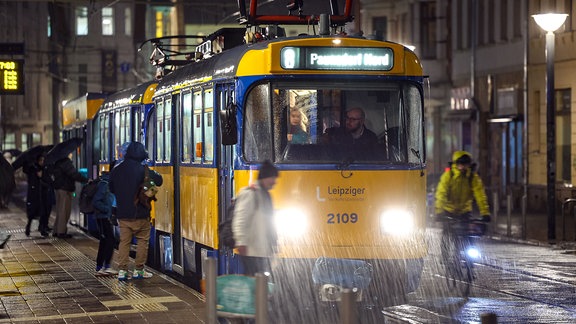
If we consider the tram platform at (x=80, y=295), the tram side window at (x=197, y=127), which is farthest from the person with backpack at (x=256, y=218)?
the tram side window at (x=197, y=127)

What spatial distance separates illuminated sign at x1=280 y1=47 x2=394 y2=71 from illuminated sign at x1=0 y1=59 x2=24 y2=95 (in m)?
17.4

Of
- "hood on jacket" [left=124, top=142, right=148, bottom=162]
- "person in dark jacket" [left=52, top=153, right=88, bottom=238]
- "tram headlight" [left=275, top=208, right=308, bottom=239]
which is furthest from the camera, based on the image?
"person in dark jacket" [left=52, top=153, right=88, bottom=238]

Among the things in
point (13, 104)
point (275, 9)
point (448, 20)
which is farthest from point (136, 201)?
point (13, 104)

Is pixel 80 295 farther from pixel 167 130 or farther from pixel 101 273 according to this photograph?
pixel 167 130

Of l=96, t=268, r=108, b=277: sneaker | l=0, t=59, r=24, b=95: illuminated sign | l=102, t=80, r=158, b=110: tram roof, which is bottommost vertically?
l=96, t=268, r=108, b=277: sneaker

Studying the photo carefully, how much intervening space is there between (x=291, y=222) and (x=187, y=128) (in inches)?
159

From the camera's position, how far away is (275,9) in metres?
25.2

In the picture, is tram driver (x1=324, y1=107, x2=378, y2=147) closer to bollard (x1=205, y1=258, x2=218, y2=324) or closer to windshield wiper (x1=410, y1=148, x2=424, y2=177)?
windshield wiper (x1=410, y1=148, x2=424, y2=177)

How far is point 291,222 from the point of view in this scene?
15359mm

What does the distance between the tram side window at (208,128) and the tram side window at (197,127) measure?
1.11 feet

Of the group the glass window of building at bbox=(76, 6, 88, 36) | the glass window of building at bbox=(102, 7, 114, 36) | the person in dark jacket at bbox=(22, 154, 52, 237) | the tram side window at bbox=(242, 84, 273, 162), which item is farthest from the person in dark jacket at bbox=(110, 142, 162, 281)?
the glass window of building at bbox=(76, 6, 88, 36)

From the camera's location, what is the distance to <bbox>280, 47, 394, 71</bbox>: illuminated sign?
51.5 ft

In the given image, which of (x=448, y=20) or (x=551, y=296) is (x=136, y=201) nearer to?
(x=551, y=296)

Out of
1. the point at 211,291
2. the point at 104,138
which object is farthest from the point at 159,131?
the point at 211,291
